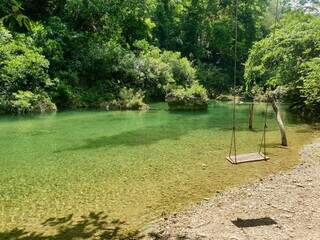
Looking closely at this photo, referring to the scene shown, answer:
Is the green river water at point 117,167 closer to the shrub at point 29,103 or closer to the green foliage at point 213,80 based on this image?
the shrub at point 29,103

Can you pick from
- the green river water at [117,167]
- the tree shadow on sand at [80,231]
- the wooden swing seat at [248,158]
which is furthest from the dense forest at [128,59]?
the tree shadow on sand at [80,231]

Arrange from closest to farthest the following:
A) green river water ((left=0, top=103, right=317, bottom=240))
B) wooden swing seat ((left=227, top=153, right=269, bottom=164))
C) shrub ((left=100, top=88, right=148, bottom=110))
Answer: green river water ((left=0, top=103, right=317, bottom=240)) → wooden swing seat ((left=227, top=153, right=269, bottom=164)) → shrub ((left=100, top=88, right=148, bottom=110))

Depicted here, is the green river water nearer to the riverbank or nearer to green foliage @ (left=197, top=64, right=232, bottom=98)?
the riverbank

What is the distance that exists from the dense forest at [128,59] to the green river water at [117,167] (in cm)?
503

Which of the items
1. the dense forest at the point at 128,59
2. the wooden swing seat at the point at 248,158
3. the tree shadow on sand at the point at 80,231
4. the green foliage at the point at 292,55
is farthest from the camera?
the dense forest at the point at 128,59

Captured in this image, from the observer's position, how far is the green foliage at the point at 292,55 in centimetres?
2553

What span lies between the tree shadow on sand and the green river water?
0.21ft

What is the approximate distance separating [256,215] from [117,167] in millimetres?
6715

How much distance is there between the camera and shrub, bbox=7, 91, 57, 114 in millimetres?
31312

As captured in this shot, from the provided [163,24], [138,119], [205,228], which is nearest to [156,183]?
[205,228]

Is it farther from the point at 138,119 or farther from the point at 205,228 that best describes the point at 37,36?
the point at 205,228

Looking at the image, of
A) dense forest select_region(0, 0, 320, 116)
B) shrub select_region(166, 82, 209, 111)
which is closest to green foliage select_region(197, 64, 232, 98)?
dense forest select_region(0, 0, 320, 116)

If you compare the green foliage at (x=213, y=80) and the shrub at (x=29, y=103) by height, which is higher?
the green foliage at (x=213, y=80)

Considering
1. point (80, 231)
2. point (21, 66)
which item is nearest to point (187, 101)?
point (21, 66)
